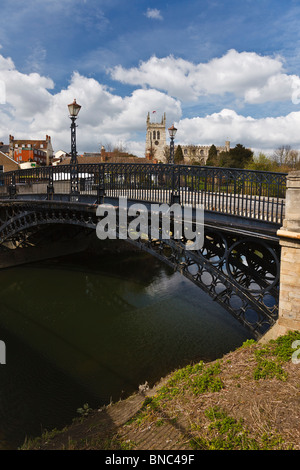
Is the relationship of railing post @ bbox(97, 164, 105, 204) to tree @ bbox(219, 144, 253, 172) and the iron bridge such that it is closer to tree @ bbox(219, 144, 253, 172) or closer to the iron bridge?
the iron bridge

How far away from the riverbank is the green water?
186 centimetres

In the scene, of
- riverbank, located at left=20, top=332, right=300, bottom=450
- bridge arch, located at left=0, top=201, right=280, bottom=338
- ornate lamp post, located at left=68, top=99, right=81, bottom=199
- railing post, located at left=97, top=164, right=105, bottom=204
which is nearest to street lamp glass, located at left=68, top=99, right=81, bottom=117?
ornate lamp post, located at left=68, top=99, right=81, bottom=199

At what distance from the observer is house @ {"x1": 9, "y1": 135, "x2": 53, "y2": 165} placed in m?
82.7

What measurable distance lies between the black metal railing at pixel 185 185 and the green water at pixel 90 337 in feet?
17.6

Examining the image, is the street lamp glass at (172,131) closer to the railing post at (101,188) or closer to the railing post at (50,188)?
the railing post at (101,188)

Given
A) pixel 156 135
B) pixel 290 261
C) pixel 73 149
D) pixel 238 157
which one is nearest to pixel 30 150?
pixel 156 135

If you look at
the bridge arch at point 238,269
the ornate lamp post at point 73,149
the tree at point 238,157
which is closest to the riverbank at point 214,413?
the bridge arch at point 238,269

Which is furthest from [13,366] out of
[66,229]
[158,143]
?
[158,143]

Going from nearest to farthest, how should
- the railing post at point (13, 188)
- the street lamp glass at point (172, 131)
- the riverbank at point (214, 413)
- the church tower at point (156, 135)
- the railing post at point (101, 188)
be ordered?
the riverbank at point (214, 413)
the railing post at point (101, 188)
the street lamp glass at point (172, 131)
the railing post at point (13, 188)
the church tower at point (156, 135)

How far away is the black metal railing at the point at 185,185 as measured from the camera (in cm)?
873

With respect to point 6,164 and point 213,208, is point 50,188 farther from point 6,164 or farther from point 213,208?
point 6,164

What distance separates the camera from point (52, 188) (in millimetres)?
16891
